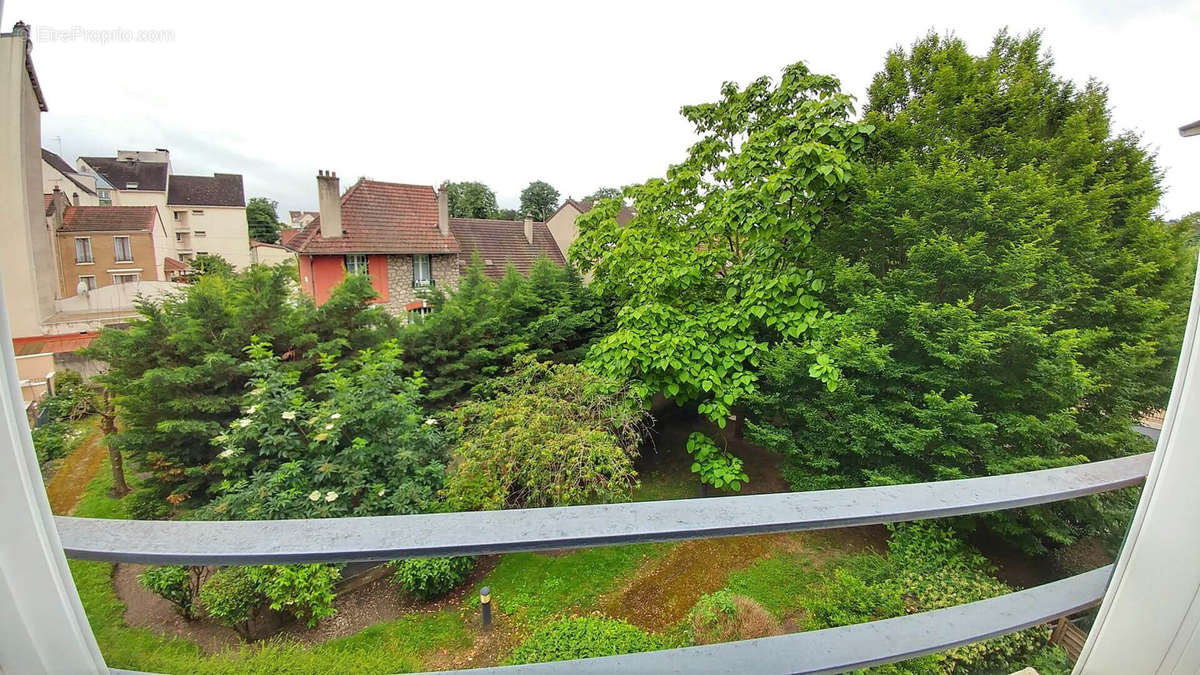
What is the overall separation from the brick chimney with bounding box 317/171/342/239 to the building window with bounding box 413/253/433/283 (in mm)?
1577

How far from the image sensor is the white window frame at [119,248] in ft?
5.25

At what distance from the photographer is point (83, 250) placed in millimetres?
1234

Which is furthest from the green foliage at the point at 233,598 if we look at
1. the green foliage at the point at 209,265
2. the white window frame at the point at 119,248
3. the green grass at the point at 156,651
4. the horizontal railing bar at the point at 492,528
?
the horizontal railing bar at the point at 492,528

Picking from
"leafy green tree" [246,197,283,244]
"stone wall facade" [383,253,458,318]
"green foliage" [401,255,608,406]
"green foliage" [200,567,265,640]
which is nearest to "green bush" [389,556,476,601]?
"green foliage" [200,567,265,640]

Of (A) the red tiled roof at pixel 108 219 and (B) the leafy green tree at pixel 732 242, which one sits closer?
(A) the red tiled roof at pixel 108 219

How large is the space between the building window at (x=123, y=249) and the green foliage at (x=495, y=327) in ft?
10.2

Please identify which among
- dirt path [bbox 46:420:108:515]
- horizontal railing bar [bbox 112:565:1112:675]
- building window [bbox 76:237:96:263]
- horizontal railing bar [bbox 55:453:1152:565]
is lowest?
dirt path [bbox 46:420:108:515]

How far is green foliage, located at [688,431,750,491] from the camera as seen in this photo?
410 cm

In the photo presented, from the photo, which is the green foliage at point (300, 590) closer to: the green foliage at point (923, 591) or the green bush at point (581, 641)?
the green bush at point (581, 641)

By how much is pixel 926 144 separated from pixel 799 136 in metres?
1.14

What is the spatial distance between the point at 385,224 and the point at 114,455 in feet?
25.2

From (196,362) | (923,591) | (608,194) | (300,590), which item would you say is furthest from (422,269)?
(923,591)

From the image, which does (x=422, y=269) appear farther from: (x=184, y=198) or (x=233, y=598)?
(x=233, y=598)

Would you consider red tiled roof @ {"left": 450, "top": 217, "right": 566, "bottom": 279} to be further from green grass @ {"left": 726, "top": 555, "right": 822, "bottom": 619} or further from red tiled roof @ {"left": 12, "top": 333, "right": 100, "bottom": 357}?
red tiled roof @ {"left": 12, "top": 333, "right": 100, "bottom": 357}
